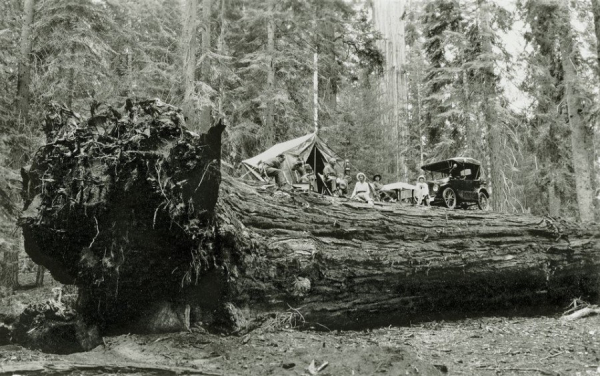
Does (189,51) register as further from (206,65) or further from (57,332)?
(57,332)

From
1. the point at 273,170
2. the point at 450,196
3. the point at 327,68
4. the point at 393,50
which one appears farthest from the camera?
the point at 393,50

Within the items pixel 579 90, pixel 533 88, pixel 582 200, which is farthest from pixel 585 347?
pixel 533 88

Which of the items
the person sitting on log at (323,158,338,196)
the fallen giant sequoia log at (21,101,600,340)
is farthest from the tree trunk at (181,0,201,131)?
the fallen giant sequoia log at (21,101,600,340)

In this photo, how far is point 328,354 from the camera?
14.7ft

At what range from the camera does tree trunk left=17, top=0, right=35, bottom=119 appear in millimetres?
12688

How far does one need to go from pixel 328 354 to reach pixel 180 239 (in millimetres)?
1998

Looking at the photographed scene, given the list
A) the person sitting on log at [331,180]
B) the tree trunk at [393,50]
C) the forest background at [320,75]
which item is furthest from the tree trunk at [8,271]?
the tree trunk at [393,50]

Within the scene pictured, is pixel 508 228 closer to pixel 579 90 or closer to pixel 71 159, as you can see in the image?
pixel 71 159

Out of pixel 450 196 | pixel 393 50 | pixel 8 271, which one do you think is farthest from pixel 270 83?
pixel 393 50

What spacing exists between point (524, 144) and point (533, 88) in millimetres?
3381

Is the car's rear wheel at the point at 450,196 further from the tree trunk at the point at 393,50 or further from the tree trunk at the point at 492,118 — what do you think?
the tree trunk at the point at 393,50

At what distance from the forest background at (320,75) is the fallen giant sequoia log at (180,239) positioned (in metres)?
7.82

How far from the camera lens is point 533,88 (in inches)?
655

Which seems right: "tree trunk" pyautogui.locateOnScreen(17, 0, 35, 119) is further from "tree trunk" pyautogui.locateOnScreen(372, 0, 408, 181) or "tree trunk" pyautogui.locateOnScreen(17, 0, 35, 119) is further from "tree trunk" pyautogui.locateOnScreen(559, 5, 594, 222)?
"tree trunk" pyautogui.locateOnScreen(372, 0, 408, 181)
